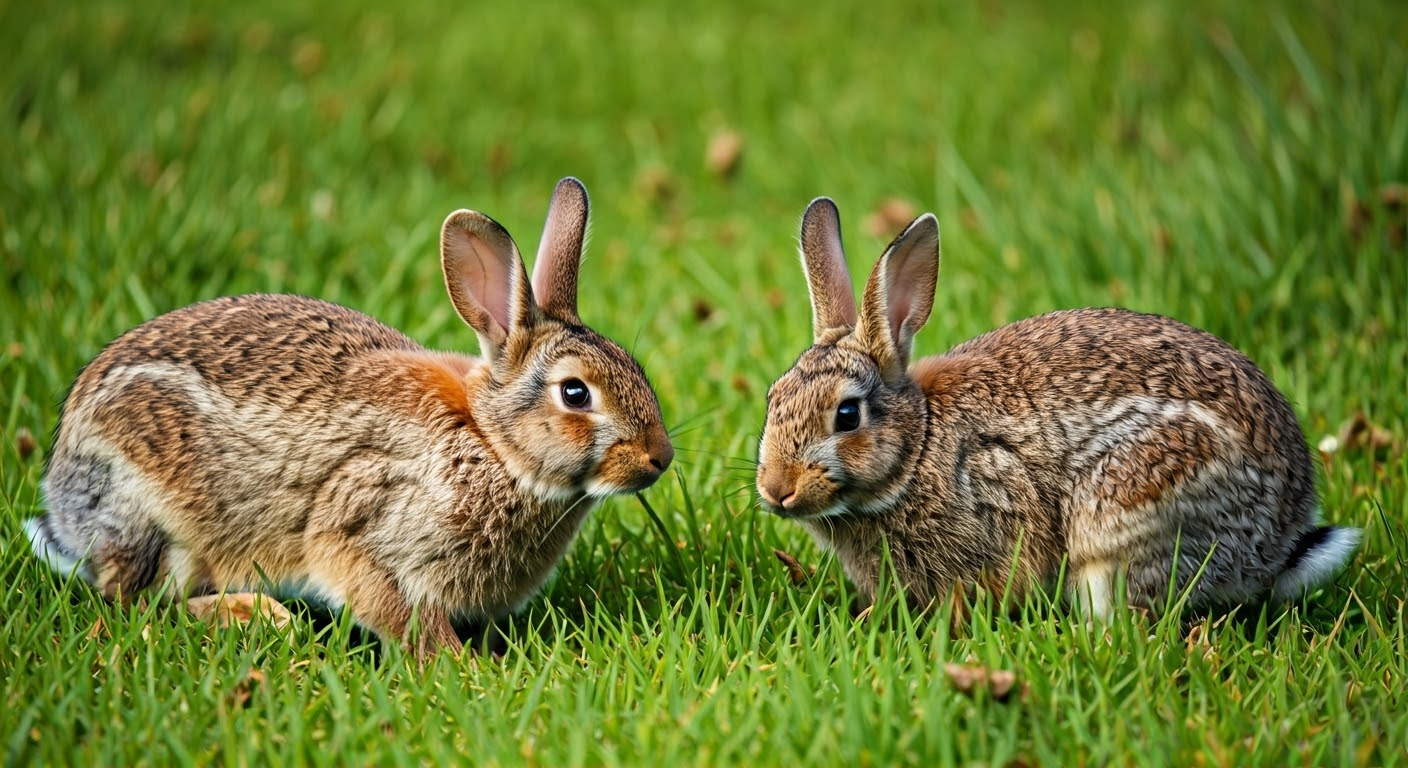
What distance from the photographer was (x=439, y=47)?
9812mm

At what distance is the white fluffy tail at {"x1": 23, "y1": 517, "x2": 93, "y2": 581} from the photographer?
4324 millimetres

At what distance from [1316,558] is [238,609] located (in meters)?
3.20

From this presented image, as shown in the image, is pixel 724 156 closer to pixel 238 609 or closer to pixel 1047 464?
pixel 1047 464

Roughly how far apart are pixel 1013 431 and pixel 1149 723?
3.89ft

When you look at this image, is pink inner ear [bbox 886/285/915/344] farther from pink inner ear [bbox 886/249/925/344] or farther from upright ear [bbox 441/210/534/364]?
upright ear [bbox 441/210/534/364]

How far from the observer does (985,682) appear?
11.2ft

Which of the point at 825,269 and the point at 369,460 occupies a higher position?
the point at 825,269

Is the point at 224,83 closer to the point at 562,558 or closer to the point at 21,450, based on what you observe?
the point at 21,450

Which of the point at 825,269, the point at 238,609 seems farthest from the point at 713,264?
the point at 238,609

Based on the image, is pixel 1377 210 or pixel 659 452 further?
pixel 1377 210

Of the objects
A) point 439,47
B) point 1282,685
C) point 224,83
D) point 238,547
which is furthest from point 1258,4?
point 238,547

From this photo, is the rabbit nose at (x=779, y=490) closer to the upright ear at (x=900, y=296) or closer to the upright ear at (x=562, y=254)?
the upright ear at (x=900, y=296)

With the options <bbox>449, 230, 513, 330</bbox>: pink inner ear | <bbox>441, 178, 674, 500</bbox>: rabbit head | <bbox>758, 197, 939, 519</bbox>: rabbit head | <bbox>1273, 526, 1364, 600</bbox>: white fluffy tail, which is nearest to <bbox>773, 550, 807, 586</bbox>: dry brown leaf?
<bbox>758, 197, 939, 519</bbox>: rabbit head

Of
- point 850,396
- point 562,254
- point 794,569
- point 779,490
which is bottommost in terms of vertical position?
point 794,569
